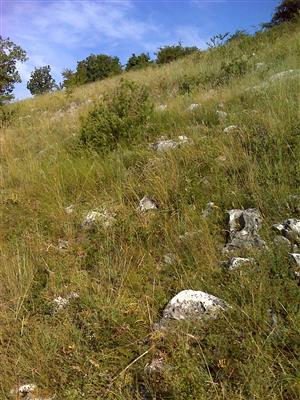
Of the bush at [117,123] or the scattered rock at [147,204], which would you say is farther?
the bush at [117,123]

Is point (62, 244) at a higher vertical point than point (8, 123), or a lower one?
lower

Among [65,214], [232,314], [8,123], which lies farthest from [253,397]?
[8,123]

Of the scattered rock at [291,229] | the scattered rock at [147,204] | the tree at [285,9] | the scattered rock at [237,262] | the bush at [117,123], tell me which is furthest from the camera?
the tree at [285,9]

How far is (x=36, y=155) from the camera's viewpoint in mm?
6547

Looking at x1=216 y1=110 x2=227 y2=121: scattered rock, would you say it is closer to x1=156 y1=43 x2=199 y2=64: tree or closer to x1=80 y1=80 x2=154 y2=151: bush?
x1=80 y1=80 x2=154 y2=151: bush

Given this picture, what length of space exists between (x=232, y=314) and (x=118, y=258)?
1.11 m

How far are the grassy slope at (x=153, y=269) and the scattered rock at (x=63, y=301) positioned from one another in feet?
0.18

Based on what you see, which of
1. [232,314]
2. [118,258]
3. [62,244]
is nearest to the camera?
[232,314]

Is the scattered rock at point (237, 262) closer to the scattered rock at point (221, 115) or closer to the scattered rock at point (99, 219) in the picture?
the scattered rock at point (99, 219)

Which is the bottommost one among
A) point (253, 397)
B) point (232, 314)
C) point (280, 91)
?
point (253, 397)

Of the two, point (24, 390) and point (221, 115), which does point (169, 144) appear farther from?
point (24, 390)

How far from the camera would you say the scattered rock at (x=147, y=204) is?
3.83m

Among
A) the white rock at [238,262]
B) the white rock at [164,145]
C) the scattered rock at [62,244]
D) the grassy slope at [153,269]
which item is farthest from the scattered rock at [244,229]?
the white rock at [164,145]

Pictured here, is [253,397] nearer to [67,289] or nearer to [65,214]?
[67,289]
